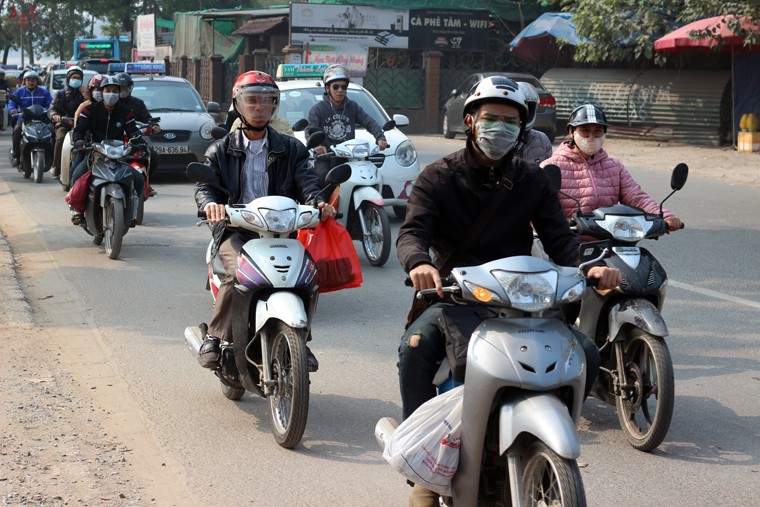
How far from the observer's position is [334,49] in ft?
107

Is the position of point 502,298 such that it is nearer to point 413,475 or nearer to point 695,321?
point 413,475

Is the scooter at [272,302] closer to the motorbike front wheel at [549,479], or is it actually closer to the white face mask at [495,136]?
the white face mask at [495,136]

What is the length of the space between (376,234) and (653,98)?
1897cm

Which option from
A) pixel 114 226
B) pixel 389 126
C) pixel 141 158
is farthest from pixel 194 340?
pixel 389 126

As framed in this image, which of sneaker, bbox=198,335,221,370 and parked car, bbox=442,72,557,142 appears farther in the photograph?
parked car, bbox=442,72,557,142

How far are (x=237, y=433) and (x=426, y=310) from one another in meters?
1.93

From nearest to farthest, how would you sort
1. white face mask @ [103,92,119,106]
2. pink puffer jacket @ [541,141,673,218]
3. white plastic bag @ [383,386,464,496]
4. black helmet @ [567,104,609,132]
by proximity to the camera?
white plastic bag @ [383,386,464,496] → black helmet @ [567,104,609,132] → pink puffer jacket @ [541,141,673,218] → white face mask @ [103,92,119,106]

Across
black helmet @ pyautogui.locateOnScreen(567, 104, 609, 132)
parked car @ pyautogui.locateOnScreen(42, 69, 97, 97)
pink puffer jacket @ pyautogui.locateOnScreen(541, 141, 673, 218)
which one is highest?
parked car @ pyautogui.locateOnScreen(42, 69, 97, 97)

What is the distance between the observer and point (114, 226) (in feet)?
36.6

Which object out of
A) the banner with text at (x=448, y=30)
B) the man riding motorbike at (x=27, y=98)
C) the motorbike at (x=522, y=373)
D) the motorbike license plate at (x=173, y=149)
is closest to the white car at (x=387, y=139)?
the motorbike license plate at (x=173, y=149)

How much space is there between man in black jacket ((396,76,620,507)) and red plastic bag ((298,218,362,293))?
2.44 metres

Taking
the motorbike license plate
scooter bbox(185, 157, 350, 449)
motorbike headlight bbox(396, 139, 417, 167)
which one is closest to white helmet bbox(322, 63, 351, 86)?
motorbike headlight bbox(396, 139, 417, 167)

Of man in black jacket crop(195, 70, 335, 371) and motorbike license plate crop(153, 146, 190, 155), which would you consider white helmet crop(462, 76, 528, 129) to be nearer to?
man in black jacket crop(195, 70, 335, 371)

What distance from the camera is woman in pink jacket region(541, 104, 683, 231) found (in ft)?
22.0
